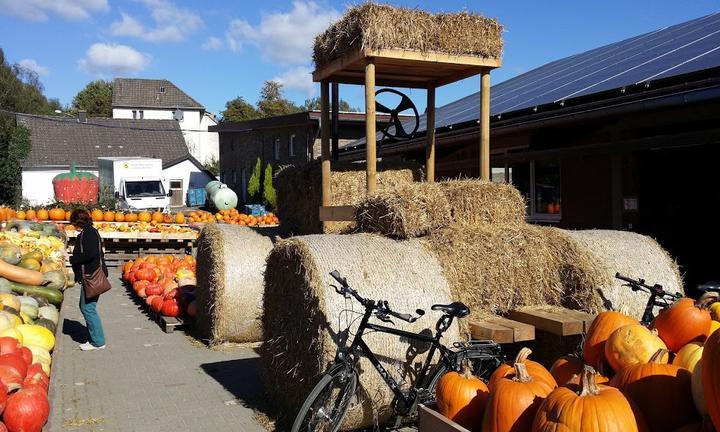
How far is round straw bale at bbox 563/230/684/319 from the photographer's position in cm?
519

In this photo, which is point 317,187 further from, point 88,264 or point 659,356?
point 659,356

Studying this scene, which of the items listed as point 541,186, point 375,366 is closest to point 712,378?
point 375,366

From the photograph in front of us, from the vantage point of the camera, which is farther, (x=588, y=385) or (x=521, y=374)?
(x=521, y=374)

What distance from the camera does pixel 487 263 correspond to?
512cm

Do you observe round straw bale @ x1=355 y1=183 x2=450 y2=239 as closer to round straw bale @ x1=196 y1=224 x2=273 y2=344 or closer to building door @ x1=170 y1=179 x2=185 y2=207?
round straw bale @ x1=196 y1=224 x2=273 y2=344

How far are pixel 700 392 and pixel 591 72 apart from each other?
8969mm

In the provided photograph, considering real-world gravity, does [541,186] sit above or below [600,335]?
above

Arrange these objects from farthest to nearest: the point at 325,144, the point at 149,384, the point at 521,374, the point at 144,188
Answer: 1. the point at 144,188
2. the point at 325,144
3. the point at 149,384
4. the point at 521,374

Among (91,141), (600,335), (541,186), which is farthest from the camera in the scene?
(91,141)

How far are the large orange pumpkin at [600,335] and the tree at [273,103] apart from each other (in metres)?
66.6

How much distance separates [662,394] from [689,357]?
33 cm

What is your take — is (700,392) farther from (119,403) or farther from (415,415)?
(119,403)

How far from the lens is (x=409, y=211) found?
17.3 feet

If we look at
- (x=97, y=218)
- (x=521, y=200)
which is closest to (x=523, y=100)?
(x=521, y=200)
